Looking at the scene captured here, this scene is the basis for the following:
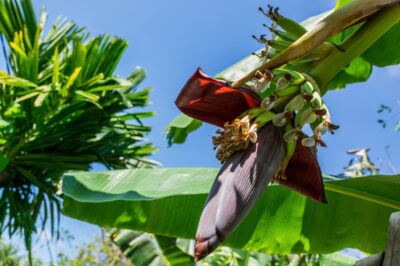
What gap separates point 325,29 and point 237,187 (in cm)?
20

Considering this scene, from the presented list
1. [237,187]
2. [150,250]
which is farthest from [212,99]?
[150,250]

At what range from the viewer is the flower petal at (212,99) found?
0.64 meters

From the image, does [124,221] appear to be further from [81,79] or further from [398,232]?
[81,79]

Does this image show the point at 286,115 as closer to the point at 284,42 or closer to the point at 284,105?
the point at 284,105

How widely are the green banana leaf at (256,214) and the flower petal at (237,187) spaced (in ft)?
2.16

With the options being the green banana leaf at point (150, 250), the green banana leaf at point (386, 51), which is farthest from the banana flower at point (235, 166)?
the green banana leaf at point (150, 250)

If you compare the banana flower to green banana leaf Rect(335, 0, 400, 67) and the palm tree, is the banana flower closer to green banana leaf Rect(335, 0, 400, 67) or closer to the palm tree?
green banana leaf Rect(335, 0, 400, 67)

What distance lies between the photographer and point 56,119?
5336 millimetres

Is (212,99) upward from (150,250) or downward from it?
upward

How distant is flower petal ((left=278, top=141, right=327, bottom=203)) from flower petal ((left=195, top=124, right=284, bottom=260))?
0.04 meters

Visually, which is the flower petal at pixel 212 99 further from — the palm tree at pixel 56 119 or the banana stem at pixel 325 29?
the palm tree at pixel 56 119

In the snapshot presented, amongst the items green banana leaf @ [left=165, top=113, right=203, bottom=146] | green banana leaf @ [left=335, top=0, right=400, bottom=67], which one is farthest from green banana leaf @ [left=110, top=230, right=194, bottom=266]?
green banana leaf @ [left=335, top=0, right=400, bottom=67]

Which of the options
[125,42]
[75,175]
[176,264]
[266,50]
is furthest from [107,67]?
[266,50]

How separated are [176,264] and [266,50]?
186 cm
